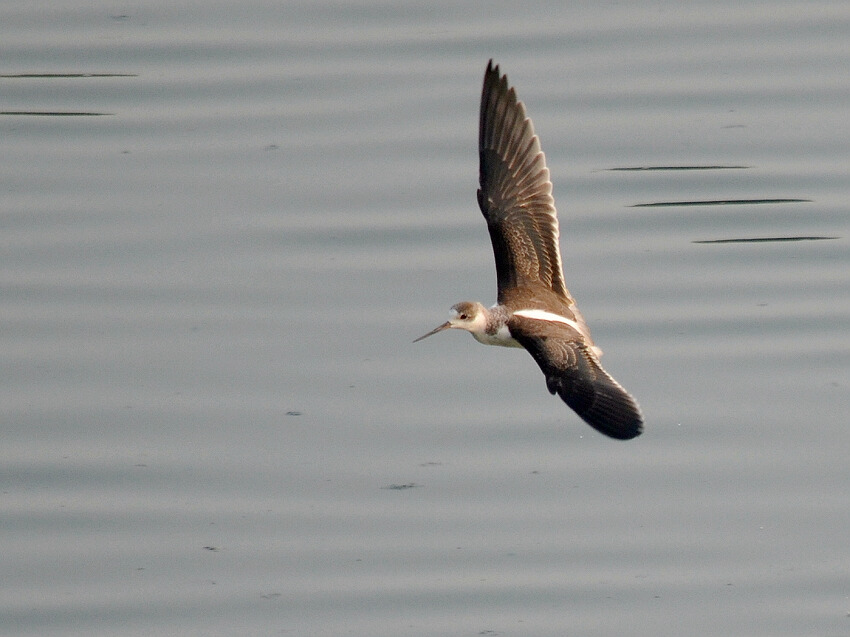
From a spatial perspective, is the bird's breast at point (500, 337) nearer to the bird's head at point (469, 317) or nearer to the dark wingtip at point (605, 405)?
the bird's head at point (469, 317)

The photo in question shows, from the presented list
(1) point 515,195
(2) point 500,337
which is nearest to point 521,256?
(1) point 515,195

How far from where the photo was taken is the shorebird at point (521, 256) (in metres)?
9.48

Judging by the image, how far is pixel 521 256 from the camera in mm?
10188

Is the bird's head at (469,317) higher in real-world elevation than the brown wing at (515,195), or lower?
lower

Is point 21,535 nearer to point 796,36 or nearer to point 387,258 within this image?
point 387,258

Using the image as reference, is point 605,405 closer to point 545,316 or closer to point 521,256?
point 545,316

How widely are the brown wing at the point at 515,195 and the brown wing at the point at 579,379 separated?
486 mm

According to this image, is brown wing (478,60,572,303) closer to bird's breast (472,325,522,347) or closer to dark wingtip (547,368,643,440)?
bird's breast (472,325,522,347)

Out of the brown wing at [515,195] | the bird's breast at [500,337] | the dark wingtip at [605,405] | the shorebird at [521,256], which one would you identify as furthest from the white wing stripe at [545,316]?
the dark wingtip at [605,405]

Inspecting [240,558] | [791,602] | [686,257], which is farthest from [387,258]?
[791,602]

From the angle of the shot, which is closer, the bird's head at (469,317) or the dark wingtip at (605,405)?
the dark wingtip at (605,405)

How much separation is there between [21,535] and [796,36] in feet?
25.7

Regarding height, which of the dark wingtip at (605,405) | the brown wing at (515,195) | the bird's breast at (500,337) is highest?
the brown wing at (515,195)

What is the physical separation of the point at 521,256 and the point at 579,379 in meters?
1.35
